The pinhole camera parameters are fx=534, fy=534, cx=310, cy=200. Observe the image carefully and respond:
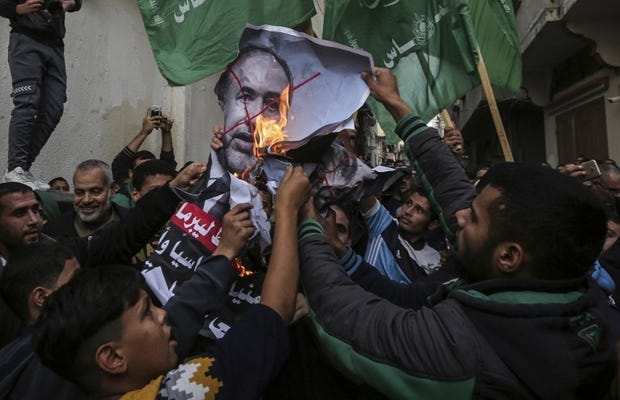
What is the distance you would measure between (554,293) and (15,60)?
→ 391 cm

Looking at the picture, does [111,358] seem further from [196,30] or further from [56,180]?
[56,180]

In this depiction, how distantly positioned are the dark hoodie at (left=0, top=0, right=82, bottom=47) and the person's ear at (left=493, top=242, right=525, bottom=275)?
3.67m

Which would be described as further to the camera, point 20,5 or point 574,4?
point 574,4

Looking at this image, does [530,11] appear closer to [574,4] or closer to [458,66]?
[574,4]

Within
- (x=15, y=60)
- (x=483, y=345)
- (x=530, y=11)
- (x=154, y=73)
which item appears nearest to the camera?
(x=483, y=345)

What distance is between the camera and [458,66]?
3229mm

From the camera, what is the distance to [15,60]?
3793mm

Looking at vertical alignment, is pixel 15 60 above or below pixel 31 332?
above

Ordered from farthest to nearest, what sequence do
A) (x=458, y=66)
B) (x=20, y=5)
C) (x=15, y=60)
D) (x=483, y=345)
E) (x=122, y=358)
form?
(x=15, y=60)
(x=20, y=5)
(x=458, y=66)
(x=122, y=358)
(x=483, y=345)

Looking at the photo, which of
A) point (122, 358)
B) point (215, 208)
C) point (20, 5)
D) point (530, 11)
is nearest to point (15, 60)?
point (20, 5)

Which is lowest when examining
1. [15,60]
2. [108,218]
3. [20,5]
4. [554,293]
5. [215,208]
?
[108,218]

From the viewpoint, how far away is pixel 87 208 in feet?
10.7

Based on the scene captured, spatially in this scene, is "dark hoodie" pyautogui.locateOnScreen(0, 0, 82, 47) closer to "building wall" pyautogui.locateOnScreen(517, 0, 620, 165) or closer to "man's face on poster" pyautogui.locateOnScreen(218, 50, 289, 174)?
"man's face on poster" pyautogui.locateOnScreen(218, 50, 289, 174)

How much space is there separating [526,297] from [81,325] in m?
0.99
